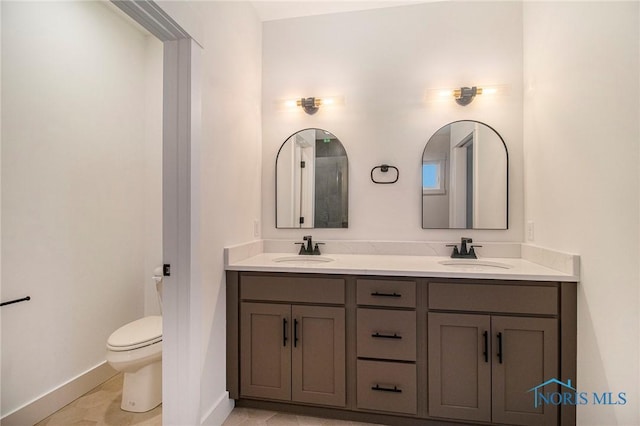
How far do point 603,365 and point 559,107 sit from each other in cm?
126

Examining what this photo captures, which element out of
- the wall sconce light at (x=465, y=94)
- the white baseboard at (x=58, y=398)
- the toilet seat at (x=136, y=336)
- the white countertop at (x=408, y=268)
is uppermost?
the wall sconce light at (x=465, y=94)

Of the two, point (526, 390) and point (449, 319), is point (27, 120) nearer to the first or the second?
point (449, 319)

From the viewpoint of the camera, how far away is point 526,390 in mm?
1522

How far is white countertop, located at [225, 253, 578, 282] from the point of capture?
5.06 ft

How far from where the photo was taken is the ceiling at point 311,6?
2209 millimetres

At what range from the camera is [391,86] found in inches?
89.6

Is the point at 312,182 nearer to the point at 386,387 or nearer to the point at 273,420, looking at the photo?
the point at 386,387

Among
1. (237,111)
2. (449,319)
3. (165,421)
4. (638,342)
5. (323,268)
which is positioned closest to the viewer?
(638,342)

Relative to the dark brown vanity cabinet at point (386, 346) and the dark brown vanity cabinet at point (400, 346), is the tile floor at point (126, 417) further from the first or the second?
the dark brown vanity cabinet at point (386, 346)

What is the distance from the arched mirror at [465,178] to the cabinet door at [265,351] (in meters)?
1.22

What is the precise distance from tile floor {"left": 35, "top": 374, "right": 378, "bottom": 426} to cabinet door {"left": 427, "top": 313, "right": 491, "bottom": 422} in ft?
1.57

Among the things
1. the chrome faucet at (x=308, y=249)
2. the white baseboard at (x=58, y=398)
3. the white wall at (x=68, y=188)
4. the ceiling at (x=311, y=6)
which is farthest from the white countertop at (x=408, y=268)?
the ceiling at (x=311, y=6)

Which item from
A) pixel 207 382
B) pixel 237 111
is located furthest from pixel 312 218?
pixel 207 382

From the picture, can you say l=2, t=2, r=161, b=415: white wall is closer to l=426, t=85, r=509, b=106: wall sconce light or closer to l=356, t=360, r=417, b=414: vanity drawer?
l=356, t=360, r=417, b=414: vanity drawer
